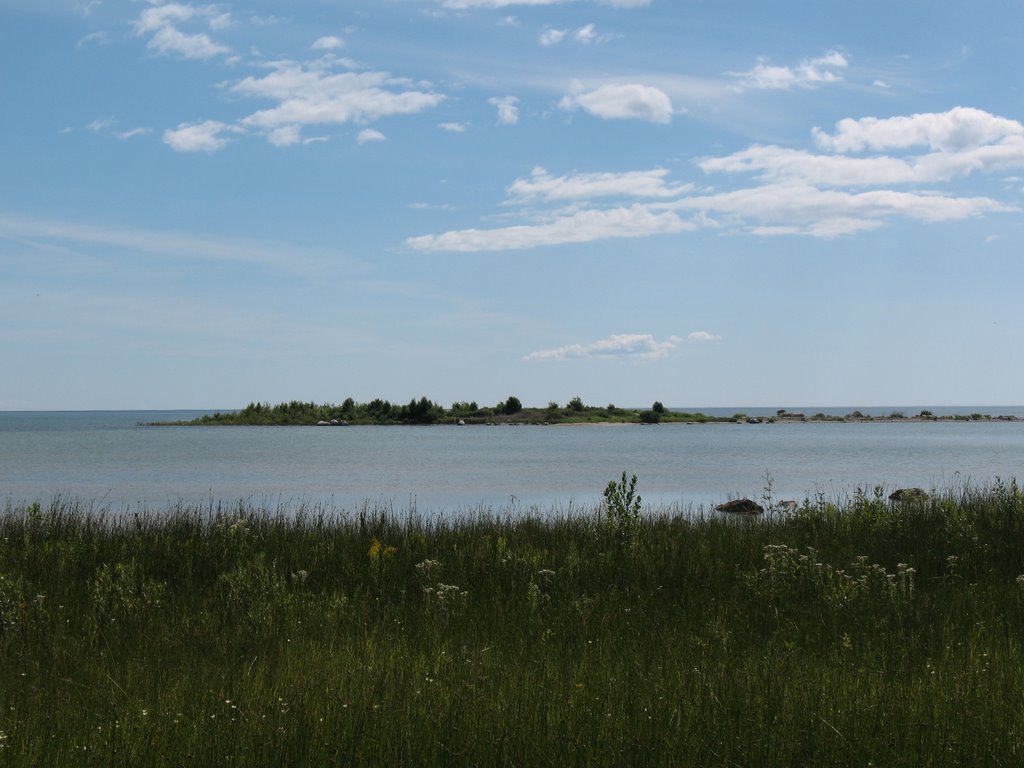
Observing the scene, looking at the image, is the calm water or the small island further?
the small island

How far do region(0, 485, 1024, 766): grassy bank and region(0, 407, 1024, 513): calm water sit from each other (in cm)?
793

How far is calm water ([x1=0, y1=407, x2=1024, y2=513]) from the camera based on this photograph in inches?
1222

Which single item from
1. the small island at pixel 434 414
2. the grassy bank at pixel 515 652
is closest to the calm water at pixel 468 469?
the grassy bank at pixel 515 652

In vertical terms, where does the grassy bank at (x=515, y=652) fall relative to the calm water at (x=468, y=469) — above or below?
above

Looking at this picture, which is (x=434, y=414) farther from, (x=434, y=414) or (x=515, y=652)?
(x=515, y=652)

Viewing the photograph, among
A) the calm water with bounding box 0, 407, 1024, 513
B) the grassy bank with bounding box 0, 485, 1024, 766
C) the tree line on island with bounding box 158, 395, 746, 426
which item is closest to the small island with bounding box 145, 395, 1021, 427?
the tree line on island with bounding box 158, 395, 746, 426

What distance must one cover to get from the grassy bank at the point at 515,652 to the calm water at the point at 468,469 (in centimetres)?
793

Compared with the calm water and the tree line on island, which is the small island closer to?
the tree line on island

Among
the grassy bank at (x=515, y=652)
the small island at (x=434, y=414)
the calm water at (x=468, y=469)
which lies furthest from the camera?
the small island at (x=434, y=414)

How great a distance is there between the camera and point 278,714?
539 cm

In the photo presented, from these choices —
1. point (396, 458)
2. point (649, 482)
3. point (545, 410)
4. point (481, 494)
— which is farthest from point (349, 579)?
point (545, 410)

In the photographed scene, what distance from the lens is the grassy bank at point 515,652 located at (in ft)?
16.6

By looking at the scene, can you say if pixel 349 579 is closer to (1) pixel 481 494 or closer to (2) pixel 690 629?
(2) pixel 690 629

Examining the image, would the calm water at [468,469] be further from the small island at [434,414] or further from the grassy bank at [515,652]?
the small island at [434,414]
